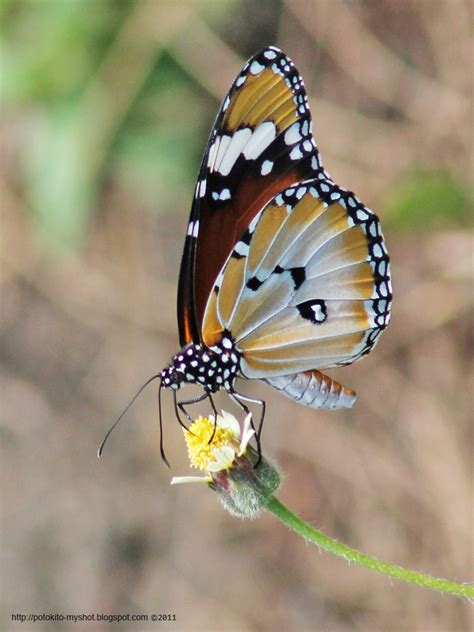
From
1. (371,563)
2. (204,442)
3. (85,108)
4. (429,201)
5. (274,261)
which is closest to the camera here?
(371,563)

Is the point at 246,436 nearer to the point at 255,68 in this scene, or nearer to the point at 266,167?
the point at 266,167

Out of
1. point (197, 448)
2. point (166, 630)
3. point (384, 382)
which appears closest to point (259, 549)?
point (166, 630)

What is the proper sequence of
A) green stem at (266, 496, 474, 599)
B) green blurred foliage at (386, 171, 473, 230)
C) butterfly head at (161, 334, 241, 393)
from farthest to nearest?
1. green blurred foliage at (386, 171, 473, 230)
2. butterfly head at (161, 334, 241, 393)
3. green stem at (266, 496, 474, 599)

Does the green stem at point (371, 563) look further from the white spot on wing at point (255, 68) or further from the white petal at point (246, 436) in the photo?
the white spot on wing at point (255, 68)

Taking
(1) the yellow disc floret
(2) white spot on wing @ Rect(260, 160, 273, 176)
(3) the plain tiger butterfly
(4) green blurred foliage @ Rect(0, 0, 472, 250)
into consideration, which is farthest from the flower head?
(4) green blurred foliage @ Rect(0, 0, 472, 250)

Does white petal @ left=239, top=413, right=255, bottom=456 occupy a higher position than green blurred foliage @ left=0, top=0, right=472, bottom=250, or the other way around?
green blurred foliage @ left=0, top=0, right=472, bottom=250

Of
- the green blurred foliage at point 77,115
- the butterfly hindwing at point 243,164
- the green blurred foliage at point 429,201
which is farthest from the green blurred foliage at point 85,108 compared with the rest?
the butterfly hindwing at point 243,164

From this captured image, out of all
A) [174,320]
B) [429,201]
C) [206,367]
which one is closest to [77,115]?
[174,320]

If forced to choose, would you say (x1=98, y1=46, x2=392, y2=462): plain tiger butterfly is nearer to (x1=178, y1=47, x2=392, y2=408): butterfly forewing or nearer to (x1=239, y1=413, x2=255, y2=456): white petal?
(x1=178, y1=47, x2=392, y2=408): butterfly forewing

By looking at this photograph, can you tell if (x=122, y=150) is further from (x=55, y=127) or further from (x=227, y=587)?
(x=227, y=587)
